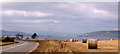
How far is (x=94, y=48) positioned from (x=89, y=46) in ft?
2.55

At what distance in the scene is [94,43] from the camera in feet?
90.8

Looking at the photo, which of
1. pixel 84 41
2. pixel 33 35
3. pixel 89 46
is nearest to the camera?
pixel 89 46

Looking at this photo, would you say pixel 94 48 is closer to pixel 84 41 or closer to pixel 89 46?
pixel 89 46

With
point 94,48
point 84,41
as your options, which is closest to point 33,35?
point 84,41

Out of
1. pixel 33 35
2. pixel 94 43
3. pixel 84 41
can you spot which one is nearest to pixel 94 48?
pixel 94 43

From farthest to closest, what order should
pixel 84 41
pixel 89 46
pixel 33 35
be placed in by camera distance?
pixel 33 35 → pixel 84 41 → pixel 89 46

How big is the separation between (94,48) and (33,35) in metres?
89.0

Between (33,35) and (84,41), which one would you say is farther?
(33,35)

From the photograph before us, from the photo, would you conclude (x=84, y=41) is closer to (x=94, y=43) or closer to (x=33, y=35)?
(x=94, y=43)

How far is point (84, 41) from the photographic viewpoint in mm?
49062

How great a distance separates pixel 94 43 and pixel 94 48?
681 mm

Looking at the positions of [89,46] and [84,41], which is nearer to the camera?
[89,46]

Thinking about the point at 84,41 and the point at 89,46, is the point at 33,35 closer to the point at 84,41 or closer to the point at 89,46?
the point at 84,41

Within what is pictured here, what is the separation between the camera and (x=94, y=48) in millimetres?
27797
